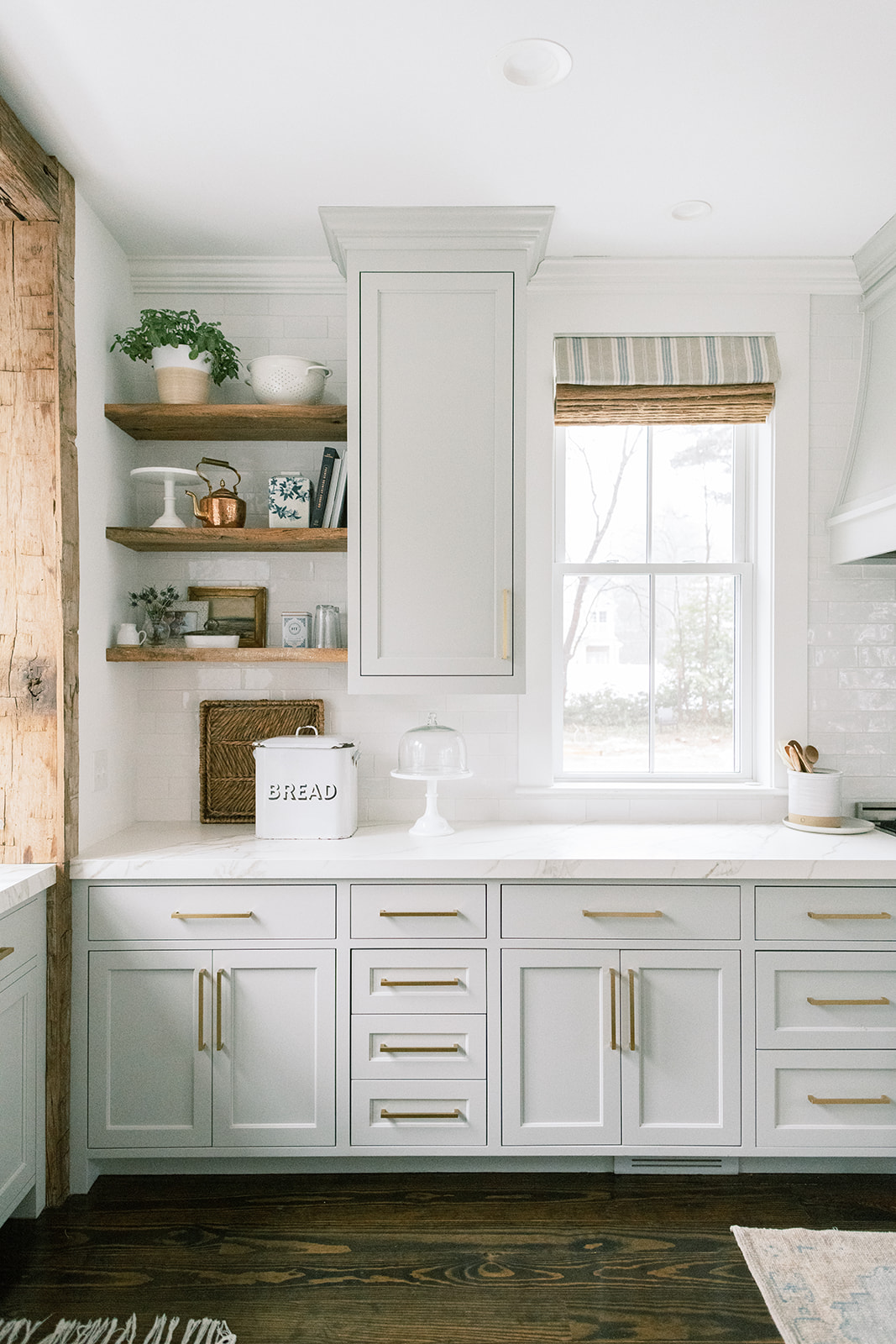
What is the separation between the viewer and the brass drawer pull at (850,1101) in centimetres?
238

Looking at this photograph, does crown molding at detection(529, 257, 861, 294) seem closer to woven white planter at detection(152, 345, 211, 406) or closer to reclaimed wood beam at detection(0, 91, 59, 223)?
woven white planter at detection(152, 345, 211, 406)

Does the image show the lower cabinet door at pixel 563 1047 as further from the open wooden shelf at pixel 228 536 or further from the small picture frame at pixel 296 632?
the open wooden shelf at pixel 228 536

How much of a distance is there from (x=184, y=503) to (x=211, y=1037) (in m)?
1.73

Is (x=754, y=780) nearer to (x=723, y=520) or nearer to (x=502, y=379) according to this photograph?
(x=723, y=520)

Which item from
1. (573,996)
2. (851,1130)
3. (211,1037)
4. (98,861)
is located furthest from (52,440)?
(851,1130)

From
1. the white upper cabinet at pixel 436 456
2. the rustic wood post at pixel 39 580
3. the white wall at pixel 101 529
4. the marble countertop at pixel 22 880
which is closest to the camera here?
the marble countertop at pixel 22 880

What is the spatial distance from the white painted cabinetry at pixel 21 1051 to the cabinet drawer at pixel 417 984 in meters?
0.83

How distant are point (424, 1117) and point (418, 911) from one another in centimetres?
58

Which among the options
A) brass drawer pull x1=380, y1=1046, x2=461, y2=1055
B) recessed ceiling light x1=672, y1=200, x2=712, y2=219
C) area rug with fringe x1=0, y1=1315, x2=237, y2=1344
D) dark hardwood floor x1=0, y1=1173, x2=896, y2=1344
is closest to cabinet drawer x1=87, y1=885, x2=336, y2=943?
brass drawer pull x1=380, y1=1046, x2=461, y2=1055

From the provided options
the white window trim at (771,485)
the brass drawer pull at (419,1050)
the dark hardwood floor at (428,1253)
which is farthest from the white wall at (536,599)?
the dark hardwood floor at (428,1253)

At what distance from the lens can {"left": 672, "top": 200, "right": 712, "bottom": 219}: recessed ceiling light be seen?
2.52 m

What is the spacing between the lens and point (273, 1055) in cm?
238

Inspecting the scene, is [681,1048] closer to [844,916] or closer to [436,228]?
[844,916]

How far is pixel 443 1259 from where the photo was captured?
6.89 feet
